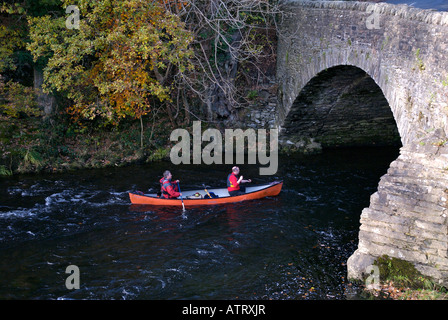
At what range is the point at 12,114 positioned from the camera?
19.0 meters

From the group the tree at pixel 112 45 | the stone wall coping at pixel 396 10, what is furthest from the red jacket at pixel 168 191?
the stone wall coping at pixel 396 10

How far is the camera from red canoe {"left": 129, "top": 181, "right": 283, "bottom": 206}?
51.4 feet

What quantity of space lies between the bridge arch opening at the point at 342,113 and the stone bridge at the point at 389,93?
0.04 m

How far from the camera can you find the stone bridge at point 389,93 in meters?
10.2

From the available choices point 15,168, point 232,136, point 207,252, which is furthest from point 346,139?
point 15,168

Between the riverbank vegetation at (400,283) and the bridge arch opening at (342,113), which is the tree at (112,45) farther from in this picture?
the riverbank vegetation at (400,283)

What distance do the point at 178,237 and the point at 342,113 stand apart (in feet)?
32.0

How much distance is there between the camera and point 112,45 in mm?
17797

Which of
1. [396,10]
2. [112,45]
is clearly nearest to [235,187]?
[112,45]

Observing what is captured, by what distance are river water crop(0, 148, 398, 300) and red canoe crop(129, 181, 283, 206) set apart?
213 mm

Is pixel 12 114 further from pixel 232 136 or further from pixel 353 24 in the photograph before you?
pixel 353 24

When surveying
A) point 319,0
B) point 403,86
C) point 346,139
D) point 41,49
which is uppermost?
point 319,0

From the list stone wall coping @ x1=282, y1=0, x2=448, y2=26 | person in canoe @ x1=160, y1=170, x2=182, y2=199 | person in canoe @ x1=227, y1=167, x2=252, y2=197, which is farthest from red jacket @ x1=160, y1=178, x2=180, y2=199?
stone wall coping @ x1=282, y1=0, x2=448, y2=26

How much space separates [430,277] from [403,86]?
15.7 ft
